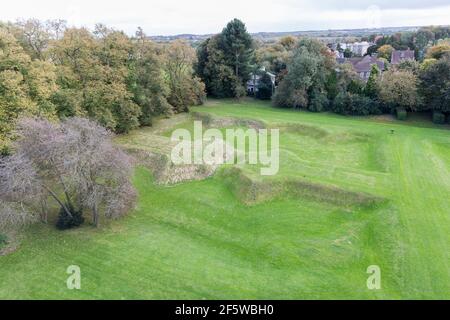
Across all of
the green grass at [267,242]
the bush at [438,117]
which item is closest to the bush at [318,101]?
the bush at [438,117]

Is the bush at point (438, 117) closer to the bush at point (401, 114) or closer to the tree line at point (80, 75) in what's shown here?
the bush at point (401, 114)

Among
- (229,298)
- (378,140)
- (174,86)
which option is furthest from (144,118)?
(229,298)

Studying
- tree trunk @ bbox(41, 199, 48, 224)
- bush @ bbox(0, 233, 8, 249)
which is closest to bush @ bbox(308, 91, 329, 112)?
tree trunk @ bbox(41, 199, 48, 224)

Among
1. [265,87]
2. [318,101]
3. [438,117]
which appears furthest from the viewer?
[265,87]

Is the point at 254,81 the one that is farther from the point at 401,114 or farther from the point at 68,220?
the point at 68,220

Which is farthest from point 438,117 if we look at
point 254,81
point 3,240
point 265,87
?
point 3,240

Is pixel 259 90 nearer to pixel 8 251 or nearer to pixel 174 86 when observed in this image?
pixel 174 86
